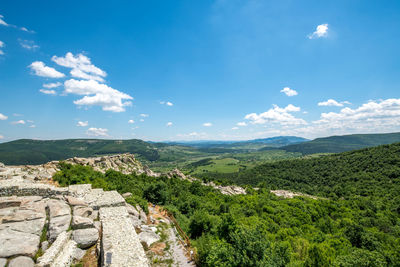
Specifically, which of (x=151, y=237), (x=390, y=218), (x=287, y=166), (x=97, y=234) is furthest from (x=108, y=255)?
(x=287, y=166)

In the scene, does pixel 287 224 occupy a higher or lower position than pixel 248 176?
higher

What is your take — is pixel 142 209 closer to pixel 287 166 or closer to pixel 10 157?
pixel 287 166

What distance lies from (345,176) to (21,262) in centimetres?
12963

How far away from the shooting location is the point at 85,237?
12.2 meters

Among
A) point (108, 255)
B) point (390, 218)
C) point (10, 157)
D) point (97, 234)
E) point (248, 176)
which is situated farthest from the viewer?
point (10, 157)

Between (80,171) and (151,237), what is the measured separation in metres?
23.4

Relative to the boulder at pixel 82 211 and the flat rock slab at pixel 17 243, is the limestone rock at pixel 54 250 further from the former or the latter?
the boulder at pixel 82 211

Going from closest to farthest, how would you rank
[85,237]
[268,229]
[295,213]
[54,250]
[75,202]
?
[54,250] < [85,237] < [75,202] < [268,229] < [295,213]

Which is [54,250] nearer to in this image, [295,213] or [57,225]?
[57,225]

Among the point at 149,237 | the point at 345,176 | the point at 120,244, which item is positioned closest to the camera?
the point at 120,244

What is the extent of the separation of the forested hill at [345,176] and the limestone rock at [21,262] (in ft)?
334

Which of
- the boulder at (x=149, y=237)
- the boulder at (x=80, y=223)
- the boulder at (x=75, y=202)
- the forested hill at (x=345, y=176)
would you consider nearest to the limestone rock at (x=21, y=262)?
the boulder at (x=80, y=223)

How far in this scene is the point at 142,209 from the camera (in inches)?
853

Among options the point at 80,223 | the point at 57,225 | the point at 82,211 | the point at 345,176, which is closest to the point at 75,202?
the point at 82,211
